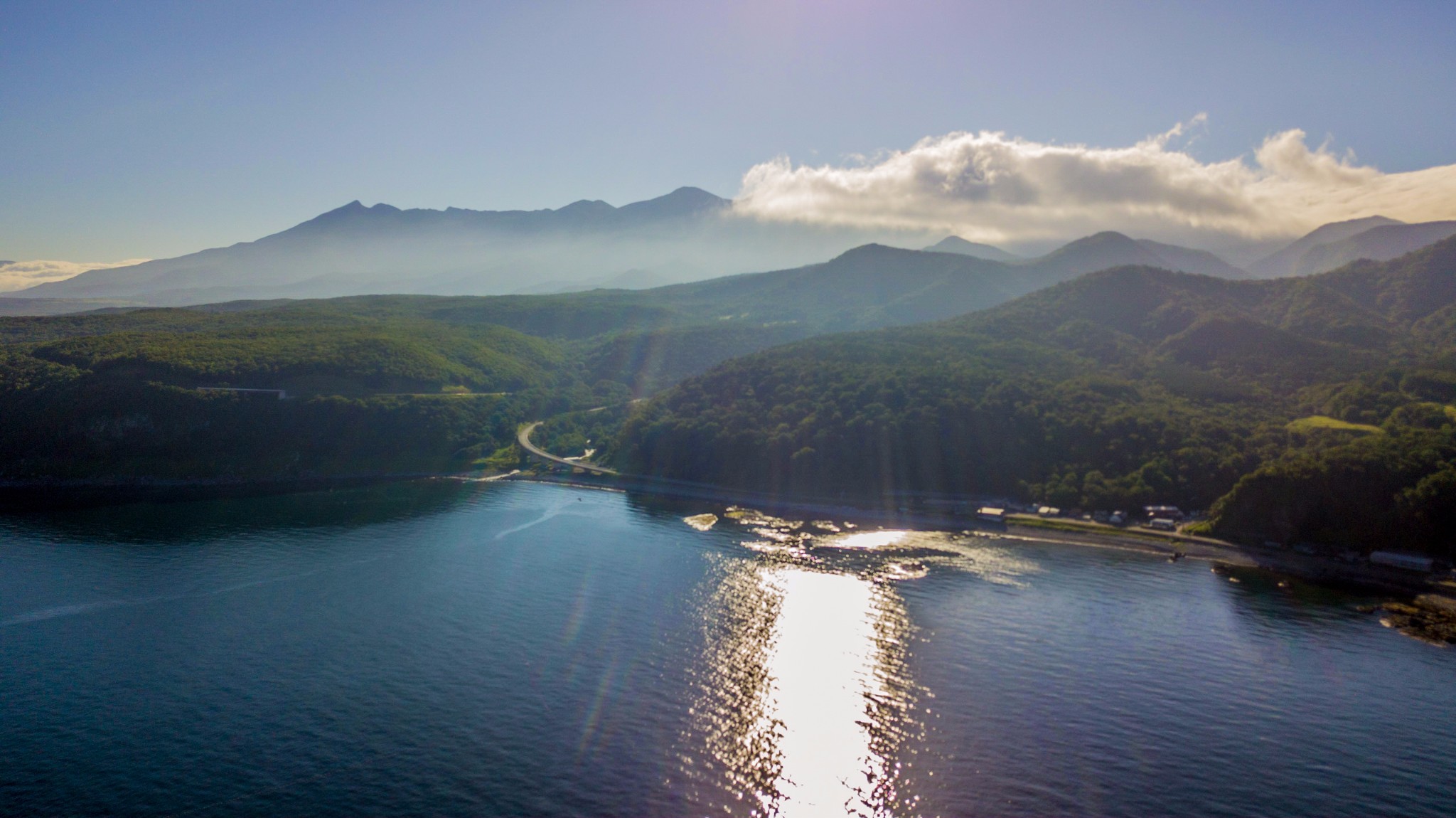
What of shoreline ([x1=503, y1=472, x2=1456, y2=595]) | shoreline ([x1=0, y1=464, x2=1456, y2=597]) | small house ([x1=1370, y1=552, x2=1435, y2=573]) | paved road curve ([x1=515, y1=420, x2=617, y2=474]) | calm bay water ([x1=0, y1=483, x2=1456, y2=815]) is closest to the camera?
calm bay water ([x1=0, y1=483, x2=1456, y2=815])

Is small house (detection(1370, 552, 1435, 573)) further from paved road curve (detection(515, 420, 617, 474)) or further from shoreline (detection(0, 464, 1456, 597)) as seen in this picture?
paved road curve (detection(515, 420, 617, 474))

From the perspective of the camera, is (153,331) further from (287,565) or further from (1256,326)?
(1256,326)

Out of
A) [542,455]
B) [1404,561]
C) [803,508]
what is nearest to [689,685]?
[803,508]

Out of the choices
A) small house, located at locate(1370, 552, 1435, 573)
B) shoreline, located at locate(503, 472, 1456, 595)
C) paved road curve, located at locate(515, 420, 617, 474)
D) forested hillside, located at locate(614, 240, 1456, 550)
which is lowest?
shoreline, located at locate(503, 472, 1456, 595)

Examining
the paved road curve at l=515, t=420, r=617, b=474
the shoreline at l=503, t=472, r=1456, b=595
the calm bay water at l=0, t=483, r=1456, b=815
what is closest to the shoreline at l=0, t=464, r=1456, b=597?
the shoreline at l=503, t=472, r=1456, b=595

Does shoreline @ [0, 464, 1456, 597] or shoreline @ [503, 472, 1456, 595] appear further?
shoreline @ [0, 464, 1456, 597]

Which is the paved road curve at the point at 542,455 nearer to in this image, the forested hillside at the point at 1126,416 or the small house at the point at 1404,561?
the forested hillside at the point at 1126,416

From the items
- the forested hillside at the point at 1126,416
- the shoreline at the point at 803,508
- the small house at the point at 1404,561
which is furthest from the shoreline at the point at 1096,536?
the forested hillside at the point at 1126,416


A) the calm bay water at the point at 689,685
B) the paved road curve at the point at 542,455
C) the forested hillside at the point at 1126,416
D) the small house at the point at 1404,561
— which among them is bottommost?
the calm bay water at the point at 689,685
